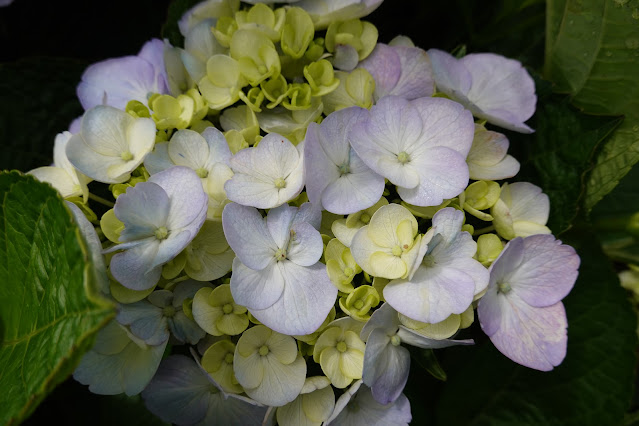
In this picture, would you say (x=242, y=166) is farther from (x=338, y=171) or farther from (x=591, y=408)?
(x=591, y=408)

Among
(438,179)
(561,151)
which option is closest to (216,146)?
(438,179)

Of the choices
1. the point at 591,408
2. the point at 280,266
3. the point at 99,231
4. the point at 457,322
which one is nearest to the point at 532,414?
the point at 591,408

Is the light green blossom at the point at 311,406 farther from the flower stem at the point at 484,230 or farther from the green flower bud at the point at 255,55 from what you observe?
the green flower bud at the point at 255,55

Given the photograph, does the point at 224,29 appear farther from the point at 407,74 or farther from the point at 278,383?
the point at 278,383

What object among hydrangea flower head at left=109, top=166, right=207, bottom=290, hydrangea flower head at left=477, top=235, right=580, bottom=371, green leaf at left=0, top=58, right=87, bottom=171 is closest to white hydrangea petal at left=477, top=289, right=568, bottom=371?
hydrangea flower head at left=477, top=235, right=580, bottom=371

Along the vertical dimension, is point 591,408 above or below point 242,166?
below

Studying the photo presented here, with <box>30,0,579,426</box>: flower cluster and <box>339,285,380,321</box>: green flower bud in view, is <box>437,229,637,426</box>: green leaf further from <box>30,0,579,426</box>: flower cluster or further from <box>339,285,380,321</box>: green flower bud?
<box>339,285,380,321</box>: green flower bud
